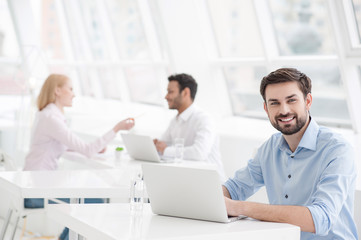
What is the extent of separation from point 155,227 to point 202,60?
4371 mm

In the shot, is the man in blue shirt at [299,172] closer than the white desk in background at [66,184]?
Yes

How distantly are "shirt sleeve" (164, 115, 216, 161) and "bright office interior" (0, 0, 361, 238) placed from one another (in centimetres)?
46

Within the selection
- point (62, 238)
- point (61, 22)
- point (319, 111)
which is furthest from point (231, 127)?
point (61, 22)

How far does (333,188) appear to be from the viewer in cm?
215

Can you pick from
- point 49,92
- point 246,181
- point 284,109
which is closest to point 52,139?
point 49,92

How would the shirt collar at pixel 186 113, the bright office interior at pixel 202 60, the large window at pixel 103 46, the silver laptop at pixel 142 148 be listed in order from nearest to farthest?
the silver laptop at pixel 142 148, the shirt collar at pixel 186 113, the bright office interior at pixel 202 60, the large window at pixel 103 46

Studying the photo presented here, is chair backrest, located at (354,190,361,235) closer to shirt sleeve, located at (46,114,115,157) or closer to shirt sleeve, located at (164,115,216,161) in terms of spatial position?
shirt sleeve, located at (164,115,216,161)

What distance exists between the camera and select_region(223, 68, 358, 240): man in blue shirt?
2.11m

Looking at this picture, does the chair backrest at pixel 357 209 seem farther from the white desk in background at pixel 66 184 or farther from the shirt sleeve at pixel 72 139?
the shirt sleeve at pixel 72 139

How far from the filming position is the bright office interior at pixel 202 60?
15.8ft

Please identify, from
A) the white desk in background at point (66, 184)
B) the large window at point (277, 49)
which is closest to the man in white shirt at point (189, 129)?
the white desk in background at point (66, 184)

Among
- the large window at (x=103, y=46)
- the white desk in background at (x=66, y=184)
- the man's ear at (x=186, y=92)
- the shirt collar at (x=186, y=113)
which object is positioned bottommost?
→ the white desk in background at (x=66, y=184)

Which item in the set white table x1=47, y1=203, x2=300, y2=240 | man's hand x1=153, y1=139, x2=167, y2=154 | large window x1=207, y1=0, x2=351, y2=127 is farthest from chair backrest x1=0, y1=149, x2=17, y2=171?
large window x1=207, y1=0, x2=351, y2=127

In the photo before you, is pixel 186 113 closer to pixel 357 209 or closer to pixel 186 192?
pixel 357 209
